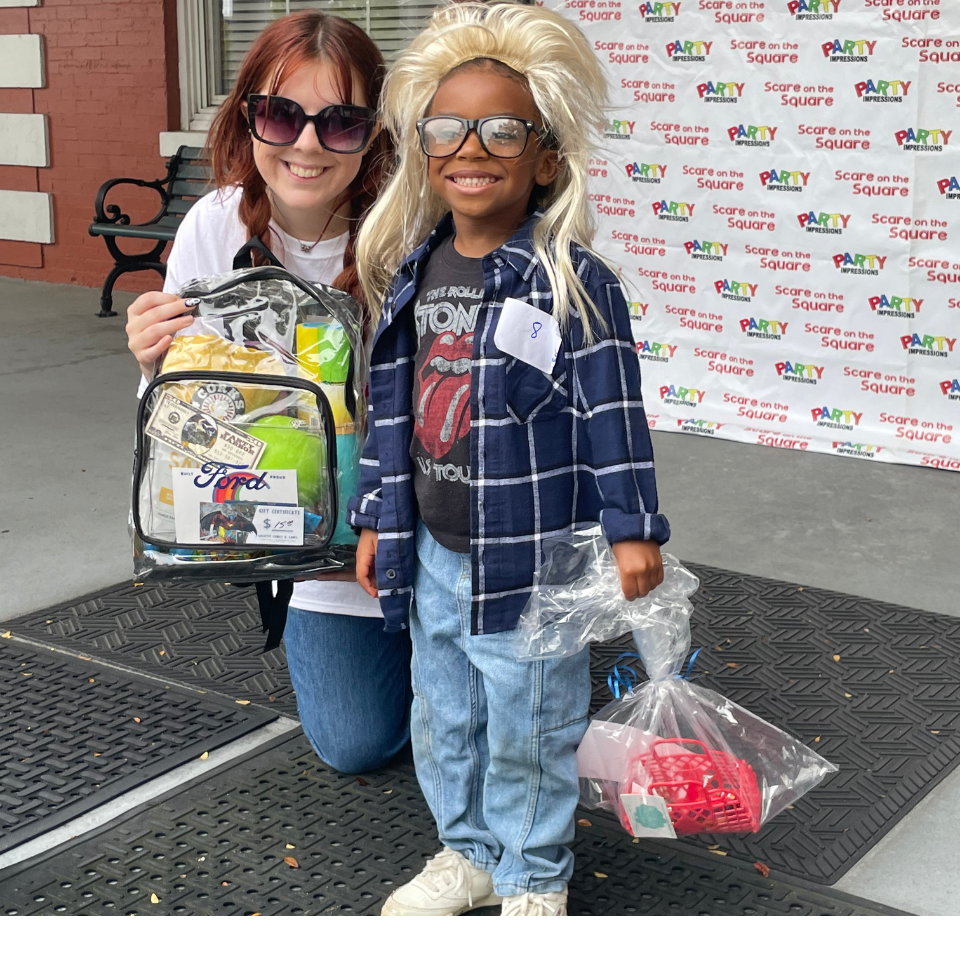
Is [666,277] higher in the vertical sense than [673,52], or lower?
lower

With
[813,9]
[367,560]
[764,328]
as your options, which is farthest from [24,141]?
[367,560]

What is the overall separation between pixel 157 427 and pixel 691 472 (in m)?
3.33

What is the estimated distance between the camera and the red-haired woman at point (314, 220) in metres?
2.60

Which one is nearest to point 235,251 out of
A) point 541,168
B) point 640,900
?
point 541,168

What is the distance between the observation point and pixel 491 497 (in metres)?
2.23

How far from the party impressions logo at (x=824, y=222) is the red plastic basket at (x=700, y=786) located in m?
3.68

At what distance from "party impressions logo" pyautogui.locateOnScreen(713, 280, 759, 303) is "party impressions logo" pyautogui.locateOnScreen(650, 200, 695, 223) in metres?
0.33

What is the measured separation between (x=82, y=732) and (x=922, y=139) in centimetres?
397

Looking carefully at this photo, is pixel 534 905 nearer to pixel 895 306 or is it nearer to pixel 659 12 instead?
pixel 895 306

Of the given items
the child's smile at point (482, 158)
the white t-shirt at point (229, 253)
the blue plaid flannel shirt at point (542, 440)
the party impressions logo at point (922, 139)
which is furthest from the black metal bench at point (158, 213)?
the blue plaid flannel shirt at point (542, 440)

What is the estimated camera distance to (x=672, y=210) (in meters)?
6.00

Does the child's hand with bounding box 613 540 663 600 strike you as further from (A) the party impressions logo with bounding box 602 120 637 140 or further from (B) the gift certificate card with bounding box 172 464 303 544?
(A) the party impressions logo with bounding box 602 120 637 140

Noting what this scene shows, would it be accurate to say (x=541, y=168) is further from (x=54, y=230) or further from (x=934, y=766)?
(x=54, y=230)

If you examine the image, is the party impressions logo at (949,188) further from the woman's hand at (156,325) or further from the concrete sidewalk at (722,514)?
the woman's hand at (156,325)
